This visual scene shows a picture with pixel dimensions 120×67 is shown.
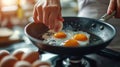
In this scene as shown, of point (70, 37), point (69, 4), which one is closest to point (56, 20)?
point (70, 37)

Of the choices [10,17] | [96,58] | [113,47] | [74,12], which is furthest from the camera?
[74,12]

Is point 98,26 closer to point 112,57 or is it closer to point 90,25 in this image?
point 90,25

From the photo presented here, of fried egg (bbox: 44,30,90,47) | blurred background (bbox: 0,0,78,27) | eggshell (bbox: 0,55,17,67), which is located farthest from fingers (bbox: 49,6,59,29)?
blurred background (bbox: 0,0,78,27)

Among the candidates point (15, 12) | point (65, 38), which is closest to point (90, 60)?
point (65, 38)

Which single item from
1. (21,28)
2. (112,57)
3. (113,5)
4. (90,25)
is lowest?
(21,28)

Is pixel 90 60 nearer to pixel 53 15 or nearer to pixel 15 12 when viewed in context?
pixel 53 15

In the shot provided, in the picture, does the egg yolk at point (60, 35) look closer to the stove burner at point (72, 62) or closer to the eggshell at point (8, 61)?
the stove burner at point (72, 62)

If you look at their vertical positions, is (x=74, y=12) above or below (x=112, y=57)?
below

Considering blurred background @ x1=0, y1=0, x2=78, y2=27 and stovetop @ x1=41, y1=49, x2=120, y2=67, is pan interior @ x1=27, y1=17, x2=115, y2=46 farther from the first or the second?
blurred background @ x1=0, y1=0, x2=78, y2=27

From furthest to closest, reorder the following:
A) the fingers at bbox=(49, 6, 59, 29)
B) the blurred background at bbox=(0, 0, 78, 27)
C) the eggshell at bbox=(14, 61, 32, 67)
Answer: the blurred background at bbox=(0, 0, 78, 27) → the fingers at bbox=(49, 6, 59, 29) → the eggshell at bbox=(14, 61, 32, 67)
